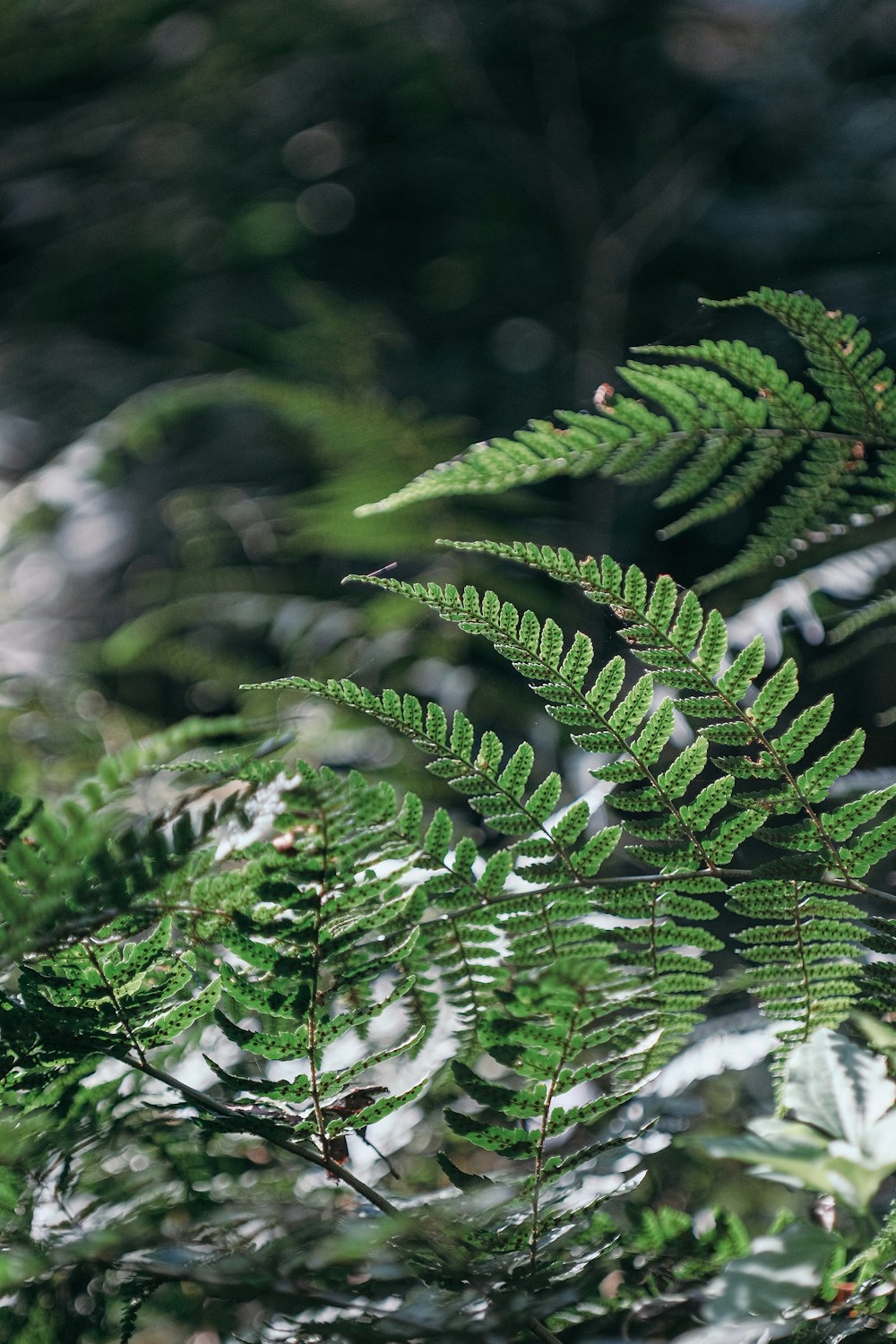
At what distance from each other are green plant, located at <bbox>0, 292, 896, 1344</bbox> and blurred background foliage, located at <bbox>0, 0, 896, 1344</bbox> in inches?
15.7

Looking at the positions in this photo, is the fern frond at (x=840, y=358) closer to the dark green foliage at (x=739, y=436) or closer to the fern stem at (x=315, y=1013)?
the dark green foliage at (x=739, y=436)

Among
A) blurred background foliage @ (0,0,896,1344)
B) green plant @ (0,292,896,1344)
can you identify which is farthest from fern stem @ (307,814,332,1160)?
blurred background foliage @ (0,0,896,1344)

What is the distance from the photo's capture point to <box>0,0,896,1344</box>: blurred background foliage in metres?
1.04

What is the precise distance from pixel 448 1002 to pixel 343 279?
1.40 metres

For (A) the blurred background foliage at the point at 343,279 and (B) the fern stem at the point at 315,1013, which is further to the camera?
(A) the blurred background foliage at the point at 343,279

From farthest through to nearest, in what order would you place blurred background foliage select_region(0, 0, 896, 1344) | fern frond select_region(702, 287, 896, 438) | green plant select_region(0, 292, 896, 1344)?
blurred background foliage select_region(0, 0, 896, 1344) < fern frond select_region(702, 287, 896, 438) < green plant select_region(0, 292, 896, 1344)

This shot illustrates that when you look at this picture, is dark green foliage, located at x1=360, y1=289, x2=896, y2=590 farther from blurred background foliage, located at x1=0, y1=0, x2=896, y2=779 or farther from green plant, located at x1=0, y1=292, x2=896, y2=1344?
blurred background foliage, located at x1=0, y1=0, x2=896, y2=779

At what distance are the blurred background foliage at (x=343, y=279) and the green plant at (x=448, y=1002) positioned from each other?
40 centimetres

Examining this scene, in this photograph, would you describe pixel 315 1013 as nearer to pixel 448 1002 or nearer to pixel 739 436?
pixel 448 1002

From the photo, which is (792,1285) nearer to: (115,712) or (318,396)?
(318,396)

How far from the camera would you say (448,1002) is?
360 mm

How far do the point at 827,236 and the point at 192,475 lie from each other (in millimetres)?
885

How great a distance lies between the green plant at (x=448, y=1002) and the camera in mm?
271

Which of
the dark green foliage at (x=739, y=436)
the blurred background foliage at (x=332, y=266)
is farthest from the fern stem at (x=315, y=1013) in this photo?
the blurred background foliage at (x=332, y=266)
